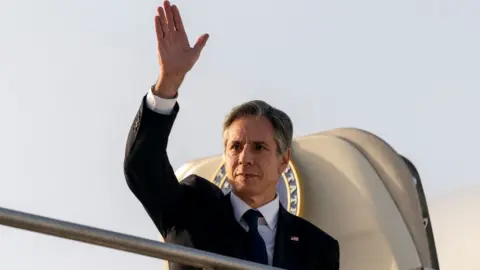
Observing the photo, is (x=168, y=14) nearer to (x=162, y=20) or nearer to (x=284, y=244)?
(x=162, y=20)

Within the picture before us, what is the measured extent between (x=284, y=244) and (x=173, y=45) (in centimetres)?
78

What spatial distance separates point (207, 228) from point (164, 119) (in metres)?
0.42

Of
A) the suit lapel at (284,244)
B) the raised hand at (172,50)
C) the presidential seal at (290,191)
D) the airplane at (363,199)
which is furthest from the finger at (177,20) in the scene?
the presidential seal at (290,191)

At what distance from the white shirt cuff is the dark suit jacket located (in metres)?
0.02

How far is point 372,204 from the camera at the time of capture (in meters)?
8.97

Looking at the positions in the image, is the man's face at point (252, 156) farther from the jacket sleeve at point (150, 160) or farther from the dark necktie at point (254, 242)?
the jacket sleeve at point (150, 160)

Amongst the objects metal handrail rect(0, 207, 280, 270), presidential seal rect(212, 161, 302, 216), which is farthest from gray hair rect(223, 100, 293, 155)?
presidential seal rect(212, 161, 302, 216)

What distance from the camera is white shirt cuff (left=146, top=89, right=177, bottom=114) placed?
133 inches

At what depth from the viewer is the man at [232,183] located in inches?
133

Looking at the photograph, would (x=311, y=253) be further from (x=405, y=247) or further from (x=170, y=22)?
(x=405, y=247)

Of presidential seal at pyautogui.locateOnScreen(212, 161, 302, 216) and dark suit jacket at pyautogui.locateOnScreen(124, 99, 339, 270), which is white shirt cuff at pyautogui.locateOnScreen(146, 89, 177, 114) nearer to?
dark suit jacket at pyautogui.locateOnScreen(124, 99, 339, 270)

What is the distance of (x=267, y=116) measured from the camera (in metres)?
3.65

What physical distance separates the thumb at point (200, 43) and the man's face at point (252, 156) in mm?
309

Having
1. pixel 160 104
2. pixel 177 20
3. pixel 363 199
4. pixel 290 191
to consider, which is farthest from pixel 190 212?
pixel 290 191
